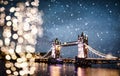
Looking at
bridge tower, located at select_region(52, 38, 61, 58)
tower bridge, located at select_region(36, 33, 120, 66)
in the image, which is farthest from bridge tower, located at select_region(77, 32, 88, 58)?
bridge tower, located at select_region(52, 38, 61, 58)

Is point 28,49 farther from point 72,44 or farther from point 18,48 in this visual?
point 72,44

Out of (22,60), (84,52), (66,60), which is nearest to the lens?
(22,60)

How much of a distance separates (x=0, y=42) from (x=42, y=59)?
148 meters

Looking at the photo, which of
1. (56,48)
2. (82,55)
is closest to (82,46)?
(82,55)

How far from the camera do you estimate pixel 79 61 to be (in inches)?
4729

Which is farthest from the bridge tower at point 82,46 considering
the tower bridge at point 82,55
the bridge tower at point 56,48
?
the bridge tower at point 56,48

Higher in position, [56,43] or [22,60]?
[56,43]

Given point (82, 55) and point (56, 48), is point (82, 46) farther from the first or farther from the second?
point (56, 48)

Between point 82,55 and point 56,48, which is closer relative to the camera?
point 82,55

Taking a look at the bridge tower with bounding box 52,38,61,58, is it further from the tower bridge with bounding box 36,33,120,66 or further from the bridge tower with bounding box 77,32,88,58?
the bridge tower with bounding box 77,32,88,58

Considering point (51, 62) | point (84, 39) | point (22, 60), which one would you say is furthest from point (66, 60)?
point (22, 60)

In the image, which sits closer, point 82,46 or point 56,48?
point 82,46

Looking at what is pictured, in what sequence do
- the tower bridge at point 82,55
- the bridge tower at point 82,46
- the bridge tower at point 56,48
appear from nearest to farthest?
1. the tower bridge at point 82,55
2. the bridge tower at point 82,46
3. the bridge tower at point 56,48

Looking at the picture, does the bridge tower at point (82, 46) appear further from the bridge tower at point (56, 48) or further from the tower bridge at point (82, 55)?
the bridge tower at point (56, 48)
